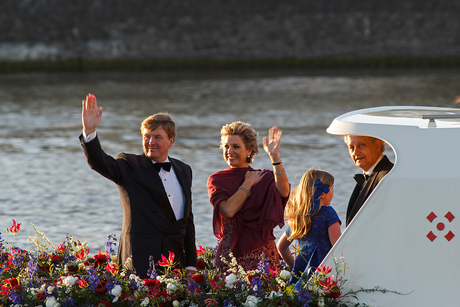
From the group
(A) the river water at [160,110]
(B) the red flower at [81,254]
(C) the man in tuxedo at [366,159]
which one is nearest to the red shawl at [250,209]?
(C) the man in tuxedo at [366,159]

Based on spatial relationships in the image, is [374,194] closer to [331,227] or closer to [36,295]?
[331,227]

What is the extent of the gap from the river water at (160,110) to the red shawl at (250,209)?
2983mm

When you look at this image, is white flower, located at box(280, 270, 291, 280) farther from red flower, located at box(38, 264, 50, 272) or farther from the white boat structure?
red flower, located at box(38, 264, 50, 272)

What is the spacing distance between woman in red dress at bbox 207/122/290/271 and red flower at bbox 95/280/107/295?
2.77ft

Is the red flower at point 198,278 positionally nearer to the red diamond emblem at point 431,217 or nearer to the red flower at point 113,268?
the red flower at point 113,268

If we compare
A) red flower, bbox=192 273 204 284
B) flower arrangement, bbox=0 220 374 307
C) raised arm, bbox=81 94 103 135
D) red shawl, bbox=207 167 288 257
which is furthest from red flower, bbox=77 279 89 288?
red shawl, bbox=207 167 288 257

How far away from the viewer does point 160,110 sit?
63.2ft

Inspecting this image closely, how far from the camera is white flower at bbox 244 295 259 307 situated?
435 cm

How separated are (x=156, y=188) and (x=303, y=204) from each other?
2.86ft

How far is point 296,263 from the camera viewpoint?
4.86m

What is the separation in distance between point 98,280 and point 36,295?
355 mm

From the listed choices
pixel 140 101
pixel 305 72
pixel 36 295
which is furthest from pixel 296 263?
pixel 305 72

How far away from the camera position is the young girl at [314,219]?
4.75 meters

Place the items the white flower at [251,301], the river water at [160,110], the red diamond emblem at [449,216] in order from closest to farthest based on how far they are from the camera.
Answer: the red diamond emblem at [449,216]
the white flower at [251,301]
the river water at [160,110]
